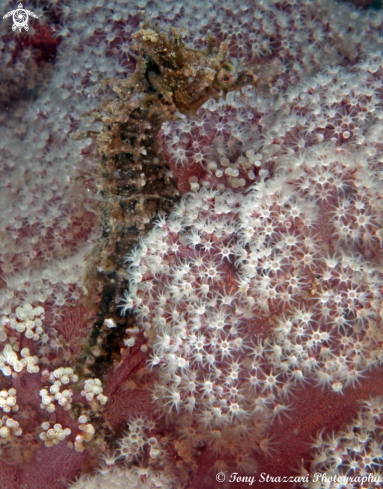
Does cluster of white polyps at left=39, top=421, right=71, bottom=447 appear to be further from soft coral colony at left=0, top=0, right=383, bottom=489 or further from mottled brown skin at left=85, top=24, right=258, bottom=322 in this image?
mottled brown skin at left=85, top=24, right=258, bottom=322

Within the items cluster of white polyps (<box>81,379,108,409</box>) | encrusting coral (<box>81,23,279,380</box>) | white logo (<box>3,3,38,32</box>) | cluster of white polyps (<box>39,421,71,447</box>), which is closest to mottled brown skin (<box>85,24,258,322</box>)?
encrusting coral (<box>81,23,279,380</box>)

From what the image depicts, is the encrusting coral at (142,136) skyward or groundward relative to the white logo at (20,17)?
groundward

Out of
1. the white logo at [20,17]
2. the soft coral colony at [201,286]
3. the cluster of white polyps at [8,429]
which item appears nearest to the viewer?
the soft coral colony at [201,286]

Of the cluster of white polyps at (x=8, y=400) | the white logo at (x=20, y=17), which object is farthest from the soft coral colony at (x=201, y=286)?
the white logo at (x=20, y=17)

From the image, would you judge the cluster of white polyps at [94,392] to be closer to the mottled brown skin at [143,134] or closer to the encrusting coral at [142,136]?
the encrusting coral at [142,136]

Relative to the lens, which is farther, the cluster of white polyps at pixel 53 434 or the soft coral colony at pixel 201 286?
the cluster of white polyps at pixel 53 434

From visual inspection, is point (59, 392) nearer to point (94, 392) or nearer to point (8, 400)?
point (94, 392)

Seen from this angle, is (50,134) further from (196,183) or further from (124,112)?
(196,183)
